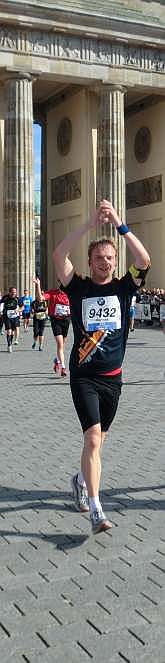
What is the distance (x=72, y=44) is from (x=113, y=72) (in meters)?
2.09

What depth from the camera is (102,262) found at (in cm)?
460

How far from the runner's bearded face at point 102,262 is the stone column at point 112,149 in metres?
27.9

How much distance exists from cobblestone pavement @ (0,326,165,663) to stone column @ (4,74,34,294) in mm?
22914

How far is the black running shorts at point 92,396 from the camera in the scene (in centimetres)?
457

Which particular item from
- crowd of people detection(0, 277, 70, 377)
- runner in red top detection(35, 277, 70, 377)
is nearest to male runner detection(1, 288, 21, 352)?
crowd of people detection(0, 277, 70, 377)

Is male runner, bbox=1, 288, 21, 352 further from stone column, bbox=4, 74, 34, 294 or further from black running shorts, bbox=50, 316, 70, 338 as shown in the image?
stone column, bbox=4, 74, 34, 294

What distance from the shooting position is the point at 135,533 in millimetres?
4566

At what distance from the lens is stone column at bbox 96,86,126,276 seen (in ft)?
107

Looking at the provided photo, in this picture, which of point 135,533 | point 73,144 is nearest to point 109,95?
point 73,144

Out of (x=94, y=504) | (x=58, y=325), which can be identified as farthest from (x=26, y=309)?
(x=94, y=504)

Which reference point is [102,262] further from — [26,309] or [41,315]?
[26,309]

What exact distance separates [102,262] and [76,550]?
5.20 feet

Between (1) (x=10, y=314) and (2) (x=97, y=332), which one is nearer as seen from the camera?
(2) (x=97, y=332)

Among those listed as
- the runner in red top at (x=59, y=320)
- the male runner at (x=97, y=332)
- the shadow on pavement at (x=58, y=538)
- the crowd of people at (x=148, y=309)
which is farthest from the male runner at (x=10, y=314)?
the shadow on pavement at (x=58, y=538)
